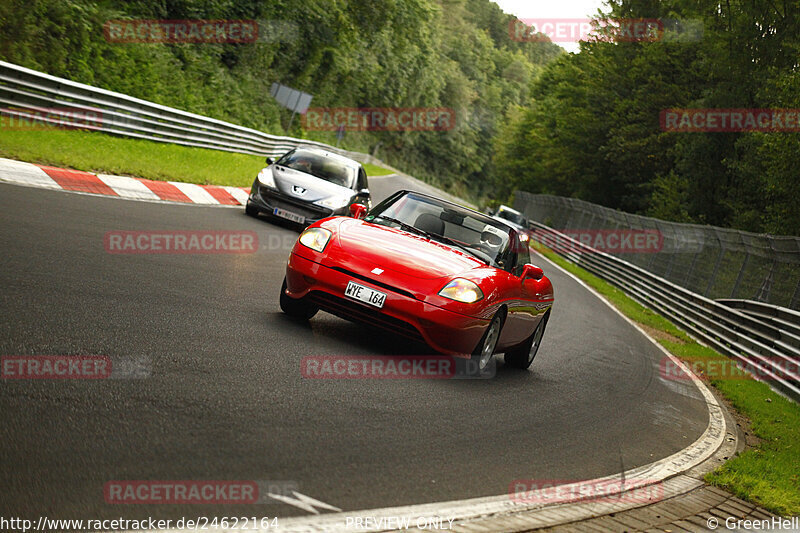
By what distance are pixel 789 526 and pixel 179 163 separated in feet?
56.8

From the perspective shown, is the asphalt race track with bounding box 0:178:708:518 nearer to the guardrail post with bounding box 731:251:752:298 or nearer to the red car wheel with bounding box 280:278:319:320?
the red car wheel with bounding box 280:278:319:320

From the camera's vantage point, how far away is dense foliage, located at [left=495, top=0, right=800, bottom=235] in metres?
29.5

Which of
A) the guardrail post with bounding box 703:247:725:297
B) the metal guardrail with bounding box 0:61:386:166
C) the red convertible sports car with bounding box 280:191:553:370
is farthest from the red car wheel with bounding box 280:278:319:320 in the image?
the guardrail post with bounding box 703:247:725:297

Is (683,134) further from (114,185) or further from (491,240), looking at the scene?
(491,240)

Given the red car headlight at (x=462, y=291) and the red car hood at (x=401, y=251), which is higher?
the red car hood at (x=401, y=251)

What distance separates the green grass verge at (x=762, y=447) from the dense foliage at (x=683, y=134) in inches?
393

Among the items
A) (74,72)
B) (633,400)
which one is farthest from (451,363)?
(74,72)

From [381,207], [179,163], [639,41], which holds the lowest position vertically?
[179,163]

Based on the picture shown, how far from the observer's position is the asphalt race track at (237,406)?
4094mm

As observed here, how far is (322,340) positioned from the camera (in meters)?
7.65

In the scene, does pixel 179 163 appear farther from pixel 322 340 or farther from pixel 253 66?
pixel 253 66

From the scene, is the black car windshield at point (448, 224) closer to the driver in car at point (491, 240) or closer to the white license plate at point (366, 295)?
the driver in car at point (491, 240)

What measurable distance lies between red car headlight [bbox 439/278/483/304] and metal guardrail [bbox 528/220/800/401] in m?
6.91

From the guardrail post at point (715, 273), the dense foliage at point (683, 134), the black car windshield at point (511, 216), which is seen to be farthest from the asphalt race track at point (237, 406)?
the black car windshield at point (511, 216)
